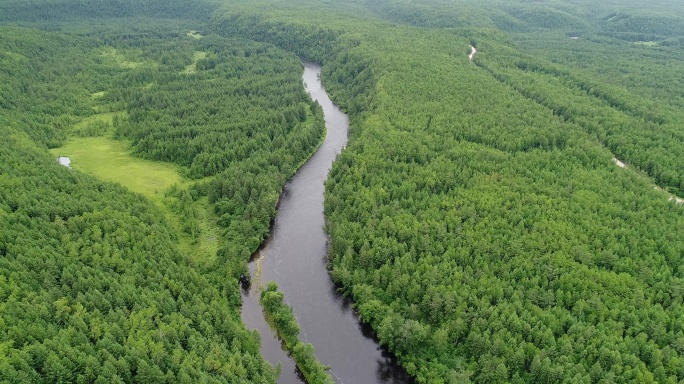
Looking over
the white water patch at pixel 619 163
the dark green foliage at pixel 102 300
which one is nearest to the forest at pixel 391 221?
the dark green foliage at pixel 102 300

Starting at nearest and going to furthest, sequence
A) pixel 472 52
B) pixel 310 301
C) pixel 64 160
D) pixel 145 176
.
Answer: pixel 310 301
pixel 145 176
pixel 64 160
pixel 472 52

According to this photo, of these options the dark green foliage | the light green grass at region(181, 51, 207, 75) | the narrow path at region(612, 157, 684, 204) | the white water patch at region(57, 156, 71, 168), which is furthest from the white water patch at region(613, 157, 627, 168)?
the light green grass at region(181, 51, 207, 75)

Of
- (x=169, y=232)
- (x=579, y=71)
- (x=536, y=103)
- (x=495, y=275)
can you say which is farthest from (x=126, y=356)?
(x=579, y=71)

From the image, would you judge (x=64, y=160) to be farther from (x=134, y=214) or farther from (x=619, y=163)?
(x=619, y=163)

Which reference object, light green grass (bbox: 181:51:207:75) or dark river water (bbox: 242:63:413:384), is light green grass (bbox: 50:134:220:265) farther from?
light green grass (bbox: 181:51:207:75)

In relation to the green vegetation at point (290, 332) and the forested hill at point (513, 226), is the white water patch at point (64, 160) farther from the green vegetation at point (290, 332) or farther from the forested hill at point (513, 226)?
the green vegetation at point (290, 332)

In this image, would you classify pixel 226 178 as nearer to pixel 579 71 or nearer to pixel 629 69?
pixel 579 71

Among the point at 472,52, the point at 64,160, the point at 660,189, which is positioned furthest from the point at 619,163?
the point at 64,160
